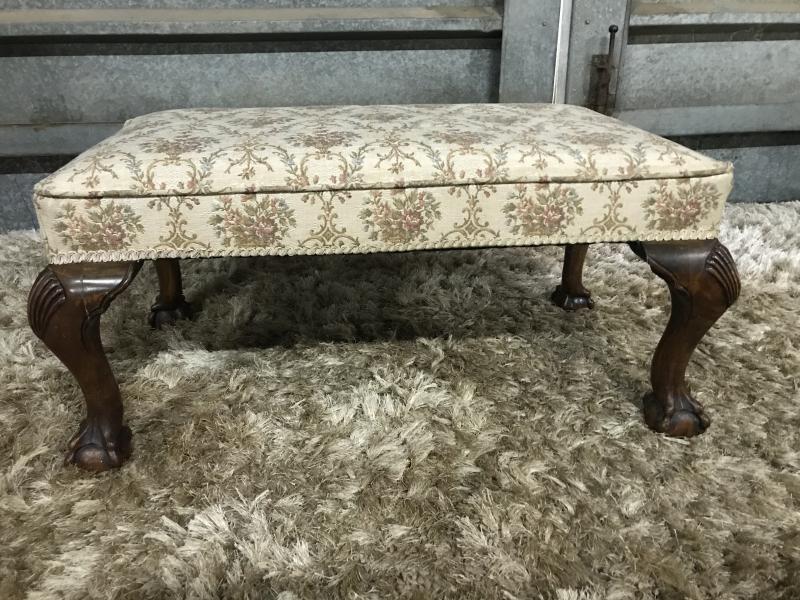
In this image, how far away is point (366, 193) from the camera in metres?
0.77

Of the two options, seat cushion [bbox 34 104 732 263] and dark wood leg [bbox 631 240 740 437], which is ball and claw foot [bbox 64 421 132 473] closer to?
seat cushion [bbox 34 104 732 263]

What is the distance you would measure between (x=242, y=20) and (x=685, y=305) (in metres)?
1.40

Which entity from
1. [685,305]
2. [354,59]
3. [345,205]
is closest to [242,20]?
[354,59]

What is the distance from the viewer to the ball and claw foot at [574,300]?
4.34 feet

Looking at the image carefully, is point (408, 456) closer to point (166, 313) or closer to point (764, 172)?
point (166, 313)

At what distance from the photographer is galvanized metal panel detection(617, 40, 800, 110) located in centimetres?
189

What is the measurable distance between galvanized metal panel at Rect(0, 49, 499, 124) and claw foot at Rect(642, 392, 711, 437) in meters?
1.23

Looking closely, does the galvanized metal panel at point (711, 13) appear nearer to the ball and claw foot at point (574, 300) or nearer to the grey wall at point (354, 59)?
the grey wall at point (354, 59)

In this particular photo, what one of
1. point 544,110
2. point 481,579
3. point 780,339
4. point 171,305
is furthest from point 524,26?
point 481,579

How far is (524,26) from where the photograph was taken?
1.74m

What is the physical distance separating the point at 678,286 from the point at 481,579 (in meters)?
0.49

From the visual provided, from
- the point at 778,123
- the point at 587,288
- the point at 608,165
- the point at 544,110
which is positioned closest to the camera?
the point at 608,165

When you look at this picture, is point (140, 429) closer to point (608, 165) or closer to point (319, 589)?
point (319, 589)

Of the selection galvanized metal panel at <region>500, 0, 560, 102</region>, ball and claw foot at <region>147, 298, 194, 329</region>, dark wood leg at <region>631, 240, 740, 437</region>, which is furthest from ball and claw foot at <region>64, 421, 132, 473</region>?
galvanized metal panel at <region>500, 0, 560, 102</region>
